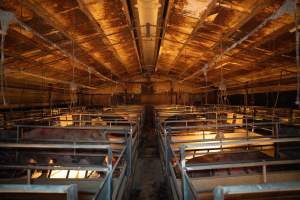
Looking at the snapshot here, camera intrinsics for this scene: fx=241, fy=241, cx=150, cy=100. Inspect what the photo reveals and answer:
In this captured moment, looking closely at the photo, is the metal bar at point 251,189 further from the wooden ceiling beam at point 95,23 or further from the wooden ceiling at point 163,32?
the wooden ceiling beam at point 95,23

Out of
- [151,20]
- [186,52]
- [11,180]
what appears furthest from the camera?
[186,52]

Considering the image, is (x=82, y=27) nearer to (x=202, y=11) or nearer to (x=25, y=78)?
(x=202, y=11)

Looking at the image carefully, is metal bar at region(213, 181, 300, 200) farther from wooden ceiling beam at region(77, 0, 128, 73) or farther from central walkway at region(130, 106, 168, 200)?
wooden ceiling beam at region(77, 0, 128, 73)

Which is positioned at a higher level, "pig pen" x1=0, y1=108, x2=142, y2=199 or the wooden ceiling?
the wooden ceiling

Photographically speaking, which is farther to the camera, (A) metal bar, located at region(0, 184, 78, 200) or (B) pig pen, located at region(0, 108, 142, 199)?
(B) pig pen, located at region(0, 108, 142, 199)

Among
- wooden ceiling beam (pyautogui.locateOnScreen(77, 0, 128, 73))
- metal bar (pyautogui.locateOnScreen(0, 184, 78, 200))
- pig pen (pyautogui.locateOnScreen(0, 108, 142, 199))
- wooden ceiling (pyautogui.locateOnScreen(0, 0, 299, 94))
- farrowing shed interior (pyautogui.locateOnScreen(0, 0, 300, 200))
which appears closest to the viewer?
metal bar (pyautogui.locateOnScreen(0, 184, 78, 200))

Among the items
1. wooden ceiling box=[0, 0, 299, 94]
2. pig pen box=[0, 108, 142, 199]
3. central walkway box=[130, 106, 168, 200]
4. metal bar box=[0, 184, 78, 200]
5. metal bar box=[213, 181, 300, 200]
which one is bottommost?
central walkway box=[130, 106, 168, 200]

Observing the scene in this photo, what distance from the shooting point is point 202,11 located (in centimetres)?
560

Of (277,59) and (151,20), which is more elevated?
(151,20)

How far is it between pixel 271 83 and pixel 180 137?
6583 millimetres

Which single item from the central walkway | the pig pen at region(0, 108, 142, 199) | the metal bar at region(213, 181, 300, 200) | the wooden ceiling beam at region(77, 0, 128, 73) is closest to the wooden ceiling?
the wooden ceiling beam at region(77, 0, 128, 73)

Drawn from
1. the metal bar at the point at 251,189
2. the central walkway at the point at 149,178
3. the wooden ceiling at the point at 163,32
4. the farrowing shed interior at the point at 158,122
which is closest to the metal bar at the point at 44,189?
the farrowing shed interior at the point at 158,122

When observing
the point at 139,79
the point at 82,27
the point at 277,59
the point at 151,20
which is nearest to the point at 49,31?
the point at 82,27

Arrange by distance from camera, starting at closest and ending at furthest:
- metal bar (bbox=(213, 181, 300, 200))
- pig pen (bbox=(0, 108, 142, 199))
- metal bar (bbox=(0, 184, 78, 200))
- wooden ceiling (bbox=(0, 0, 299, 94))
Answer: metal bar (bbox=(213, 181, 300, 200))
metal bar (bbox=(0, 184, 78, 200))
pig pen (bbox=(0, 108, 142, 199))
wooden ceiling (bbox=(0, 0, 299, 94))
